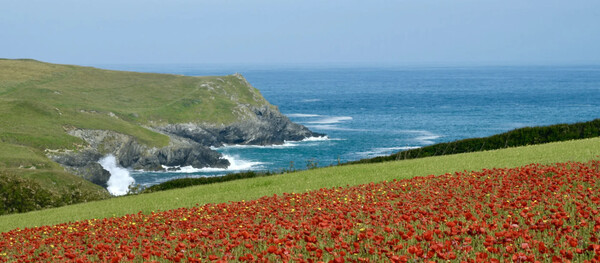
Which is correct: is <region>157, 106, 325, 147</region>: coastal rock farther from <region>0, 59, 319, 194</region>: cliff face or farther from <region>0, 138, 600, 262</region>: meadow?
<region>0, 138, 600, 262</region>: meadow

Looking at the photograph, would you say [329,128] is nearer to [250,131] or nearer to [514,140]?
[250,131]

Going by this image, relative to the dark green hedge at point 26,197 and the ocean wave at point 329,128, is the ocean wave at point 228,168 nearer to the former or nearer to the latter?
the ocean wave at point 329,128

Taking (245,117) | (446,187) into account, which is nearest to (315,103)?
(245,117)

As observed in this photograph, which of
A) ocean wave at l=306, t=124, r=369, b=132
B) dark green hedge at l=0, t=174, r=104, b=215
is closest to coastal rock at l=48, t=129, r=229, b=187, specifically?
ocean wave at l=306, t=124, r=369, b=132

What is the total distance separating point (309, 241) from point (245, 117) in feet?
386

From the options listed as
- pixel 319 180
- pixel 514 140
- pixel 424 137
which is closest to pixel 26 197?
pixel 319 180

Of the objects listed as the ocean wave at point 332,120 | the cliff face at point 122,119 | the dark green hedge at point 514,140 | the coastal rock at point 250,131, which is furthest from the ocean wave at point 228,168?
the dark green hedge at point 514,140

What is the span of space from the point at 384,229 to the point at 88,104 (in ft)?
393

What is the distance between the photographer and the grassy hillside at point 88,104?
77.6 meters

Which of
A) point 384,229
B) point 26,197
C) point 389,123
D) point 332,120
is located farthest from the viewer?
point 332,120

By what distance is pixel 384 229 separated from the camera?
809 centimetres

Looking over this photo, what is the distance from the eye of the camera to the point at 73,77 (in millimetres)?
149250

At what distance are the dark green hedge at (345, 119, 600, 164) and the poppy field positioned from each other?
16.1 m

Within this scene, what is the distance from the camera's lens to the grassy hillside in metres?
77.6
